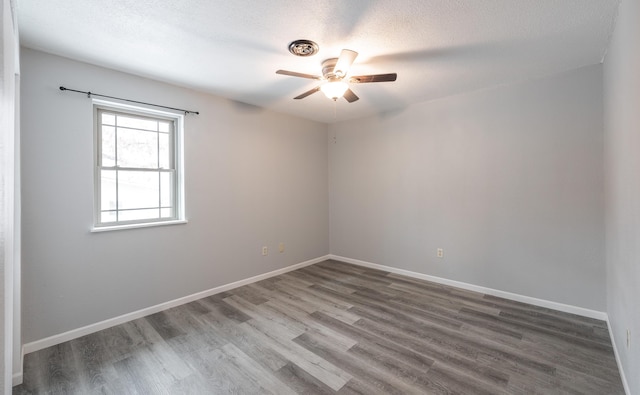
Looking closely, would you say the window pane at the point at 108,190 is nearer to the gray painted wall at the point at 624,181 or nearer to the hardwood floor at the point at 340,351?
the hardwood floor at the point at 340,351

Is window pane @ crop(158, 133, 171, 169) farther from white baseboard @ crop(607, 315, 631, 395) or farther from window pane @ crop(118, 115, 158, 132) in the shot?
white baseboard @ crop(607, 315, 631, 395)

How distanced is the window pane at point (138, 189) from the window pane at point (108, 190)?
2.0 inches

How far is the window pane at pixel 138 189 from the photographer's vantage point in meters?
2.87

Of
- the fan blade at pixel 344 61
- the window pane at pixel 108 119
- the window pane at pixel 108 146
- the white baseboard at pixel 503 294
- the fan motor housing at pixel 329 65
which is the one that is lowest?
the white baseboard at pixel 503 294

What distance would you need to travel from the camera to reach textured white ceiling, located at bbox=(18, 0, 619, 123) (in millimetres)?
1829

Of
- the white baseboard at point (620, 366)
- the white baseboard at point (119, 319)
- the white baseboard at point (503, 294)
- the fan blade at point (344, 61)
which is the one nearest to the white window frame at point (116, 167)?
the white baseboard at point (119, 319)

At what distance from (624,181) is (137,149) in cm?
418

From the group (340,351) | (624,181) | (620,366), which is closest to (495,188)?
(624,181)

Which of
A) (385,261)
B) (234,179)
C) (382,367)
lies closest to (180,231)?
(234,179)

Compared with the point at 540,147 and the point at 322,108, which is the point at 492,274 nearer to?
the point at 540,147

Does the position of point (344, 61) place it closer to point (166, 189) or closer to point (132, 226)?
point (166, 189)

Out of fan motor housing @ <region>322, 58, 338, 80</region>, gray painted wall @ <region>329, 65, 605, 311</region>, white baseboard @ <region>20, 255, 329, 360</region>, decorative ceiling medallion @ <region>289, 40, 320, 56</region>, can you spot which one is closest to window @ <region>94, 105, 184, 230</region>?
white baseboard @ <region>20, 255, 329, 360</region>

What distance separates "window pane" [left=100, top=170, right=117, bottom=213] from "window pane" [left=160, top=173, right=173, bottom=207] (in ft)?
1.48

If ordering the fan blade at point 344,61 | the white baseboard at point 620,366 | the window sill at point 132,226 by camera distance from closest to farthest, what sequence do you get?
1. the white baseboard at point 620,366
2. the fan blade at point 344,61
3. the window sill at point 132,226
